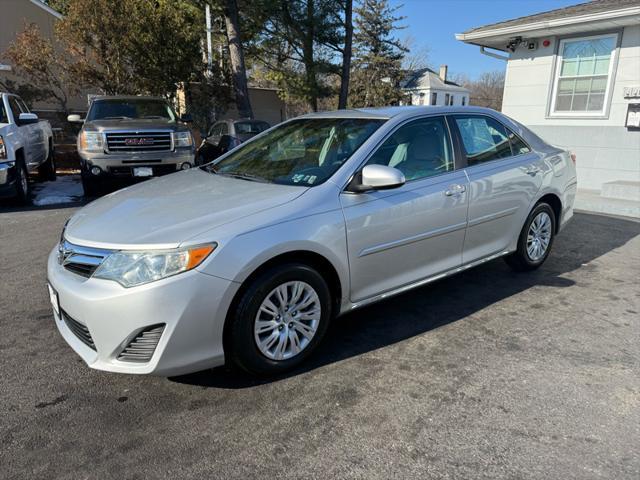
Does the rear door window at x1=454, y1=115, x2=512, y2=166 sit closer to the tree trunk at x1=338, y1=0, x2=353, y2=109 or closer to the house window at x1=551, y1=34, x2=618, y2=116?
the house window at x1=551, y1=34, x2=618, y2=116

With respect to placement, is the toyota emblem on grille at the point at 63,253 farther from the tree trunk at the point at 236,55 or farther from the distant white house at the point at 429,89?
the distant white house at the point at 429,89

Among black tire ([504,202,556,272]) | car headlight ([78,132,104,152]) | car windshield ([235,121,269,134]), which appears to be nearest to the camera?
black tire ([504,202,556,272])

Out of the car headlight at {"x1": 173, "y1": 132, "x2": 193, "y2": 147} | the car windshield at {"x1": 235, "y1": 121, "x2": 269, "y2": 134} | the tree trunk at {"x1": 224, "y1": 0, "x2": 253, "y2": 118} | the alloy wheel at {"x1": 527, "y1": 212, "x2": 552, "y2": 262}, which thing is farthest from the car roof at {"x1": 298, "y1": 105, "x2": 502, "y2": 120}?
the tree trunk at {"x1": 224, "y1": 0, "x2": 253, "y2": 118}

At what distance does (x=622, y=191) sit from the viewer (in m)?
8.72

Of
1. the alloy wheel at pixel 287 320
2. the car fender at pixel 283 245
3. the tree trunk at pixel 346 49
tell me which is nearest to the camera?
the car fender at pixel 283 245

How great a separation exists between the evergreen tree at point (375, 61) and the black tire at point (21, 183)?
32.9 meters

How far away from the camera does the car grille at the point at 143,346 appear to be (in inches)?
99.3

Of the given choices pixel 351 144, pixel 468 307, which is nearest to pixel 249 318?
pixel 351 144

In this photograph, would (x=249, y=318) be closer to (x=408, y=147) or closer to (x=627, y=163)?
(x=408, y=147)

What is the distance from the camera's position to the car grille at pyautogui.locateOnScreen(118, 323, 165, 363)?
252 cm

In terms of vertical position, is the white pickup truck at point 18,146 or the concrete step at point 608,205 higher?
the white pickup truck at point 18,146

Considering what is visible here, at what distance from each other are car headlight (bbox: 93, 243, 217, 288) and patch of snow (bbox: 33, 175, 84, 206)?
21.7ft

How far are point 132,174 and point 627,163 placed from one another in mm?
9504

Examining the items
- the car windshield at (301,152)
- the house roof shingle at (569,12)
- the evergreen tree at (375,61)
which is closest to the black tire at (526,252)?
the car windshield at (301,152)
